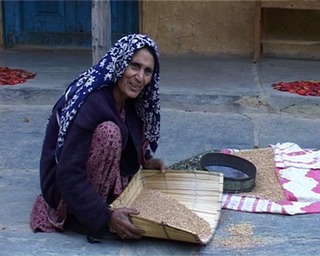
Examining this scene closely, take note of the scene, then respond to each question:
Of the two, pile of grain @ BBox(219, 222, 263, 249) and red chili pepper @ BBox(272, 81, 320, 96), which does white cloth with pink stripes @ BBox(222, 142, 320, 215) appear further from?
red chili pepper @ BBox(272, 81, 320, 96)

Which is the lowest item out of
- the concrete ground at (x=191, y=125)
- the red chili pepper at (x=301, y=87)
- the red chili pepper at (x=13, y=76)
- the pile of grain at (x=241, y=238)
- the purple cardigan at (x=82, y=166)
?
the pile of grain at (x=241, y=238)

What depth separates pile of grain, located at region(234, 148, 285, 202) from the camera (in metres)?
3.84

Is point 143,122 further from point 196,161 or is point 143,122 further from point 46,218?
point 196,161

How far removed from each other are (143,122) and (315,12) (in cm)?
416

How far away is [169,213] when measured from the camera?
3295 millimetres

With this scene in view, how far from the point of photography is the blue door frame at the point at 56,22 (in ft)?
24.3

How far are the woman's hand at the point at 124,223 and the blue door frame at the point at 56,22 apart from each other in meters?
4.54

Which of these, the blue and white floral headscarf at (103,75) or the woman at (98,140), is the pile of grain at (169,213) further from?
the blue and white floral headscarf at (103,75)

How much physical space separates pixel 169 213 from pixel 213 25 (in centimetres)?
415

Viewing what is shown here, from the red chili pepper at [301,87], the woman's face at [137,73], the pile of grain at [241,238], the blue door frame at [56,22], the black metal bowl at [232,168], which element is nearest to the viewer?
the woman's face at [137,73]

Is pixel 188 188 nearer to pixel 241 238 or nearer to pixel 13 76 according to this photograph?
pixel 241 238

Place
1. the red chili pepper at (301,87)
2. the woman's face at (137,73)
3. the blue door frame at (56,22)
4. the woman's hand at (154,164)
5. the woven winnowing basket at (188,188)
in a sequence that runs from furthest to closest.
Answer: the blue door frame at (56,22) < the red chili pepper at (301,87) < the woman's hand at (154,164) < the woven winnowing basket at (188,188) < the woman's face at (137,73)

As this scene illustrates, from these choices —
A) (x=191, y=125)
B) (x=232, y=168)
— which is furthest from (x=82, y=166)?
(x=191, y=125)

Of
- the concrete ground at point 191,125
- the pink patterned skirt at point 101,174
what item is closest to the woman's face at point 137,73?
the pink patterned skirt at point 101,174
